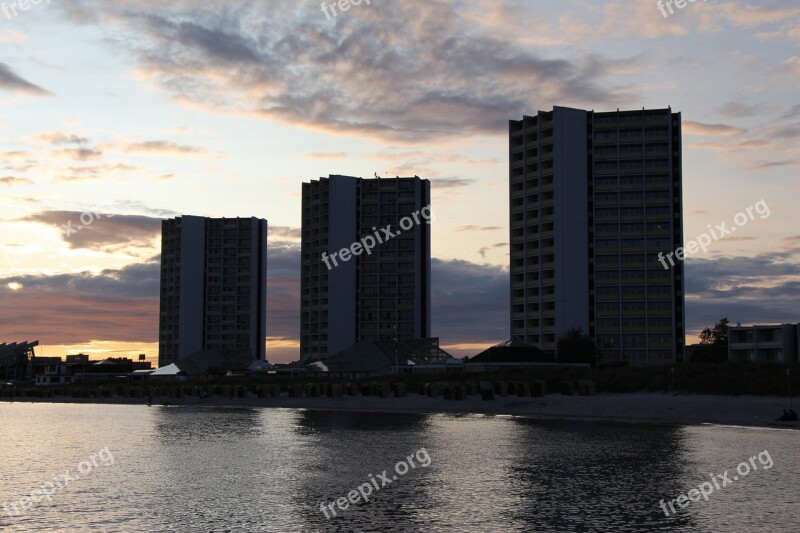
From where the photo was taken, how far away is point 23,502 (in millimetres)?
40312

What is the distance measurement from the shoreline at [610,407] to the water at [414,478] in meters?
5.46

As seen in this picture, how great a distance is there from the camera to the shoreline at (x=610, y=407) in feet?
254

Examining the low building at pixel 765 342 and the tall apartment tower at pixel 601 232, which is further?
the tall apartment tower at pixel 601 232

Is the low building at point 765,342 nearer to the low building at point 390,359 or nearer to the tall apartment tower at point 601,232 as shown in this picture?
the tall apartment tower at point 601,232

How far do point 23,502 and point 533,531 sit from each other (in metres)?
24.5

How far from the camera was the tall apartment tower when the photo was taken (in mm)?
179250

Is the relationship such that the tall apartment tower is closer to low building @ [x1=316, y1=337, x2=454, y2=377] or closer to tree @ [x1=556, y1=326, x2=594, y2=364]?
tree @ [x1=556, y1=326, x2=594, y2=364]

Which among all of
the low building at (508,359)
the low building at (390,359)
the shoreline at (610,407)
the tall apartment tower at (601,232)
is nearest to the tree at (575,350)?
the tall apartment tower at (601,232)

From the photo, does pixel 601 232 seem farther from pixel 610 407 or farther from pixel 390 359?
pixel 610 407

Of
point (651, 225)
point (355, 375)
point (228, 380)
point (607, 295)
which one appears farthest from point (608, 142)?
point (228, 380)

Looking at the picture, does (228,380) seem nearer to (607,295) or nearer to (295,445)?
(607,295)

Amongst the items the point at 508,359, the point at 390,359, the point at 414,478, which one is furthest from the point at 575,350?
the point at 414,478

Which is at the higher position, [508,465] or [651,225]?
[651,225]

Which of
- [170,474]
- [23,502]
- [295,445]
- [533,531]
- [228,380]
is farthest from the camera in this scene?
[228,380]
